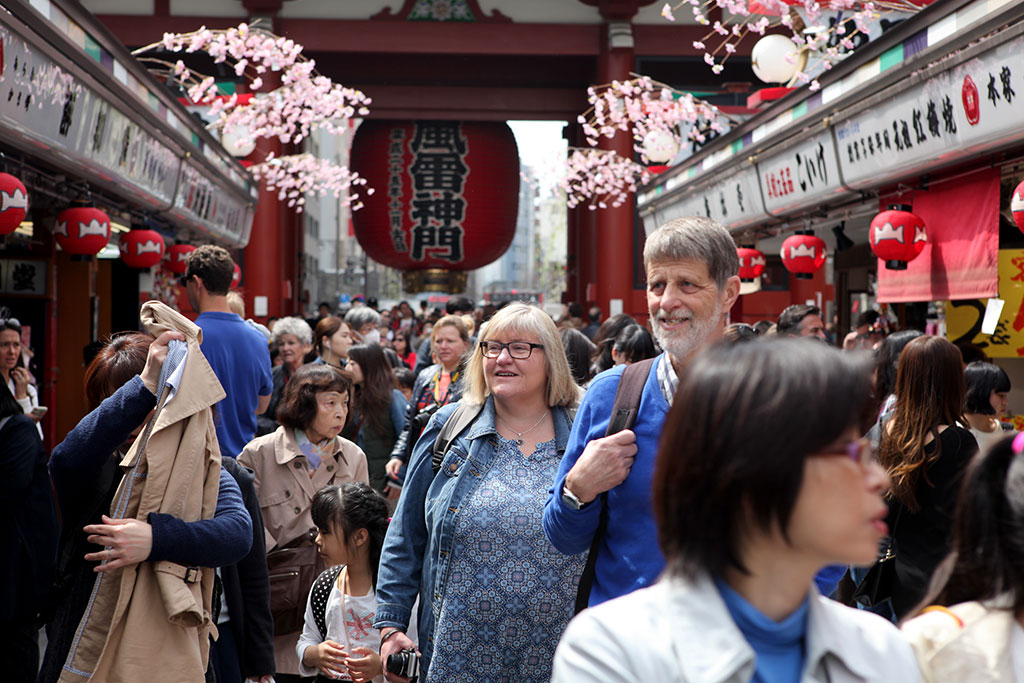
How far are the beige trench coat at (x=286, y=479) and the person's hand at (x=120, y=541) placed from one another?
4.91ft

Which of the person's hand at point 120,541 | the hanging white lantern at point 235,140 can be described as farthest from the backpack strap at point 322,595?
the hanging white lantern at point 235,140

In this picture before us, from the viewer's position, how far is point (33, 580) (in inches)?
140

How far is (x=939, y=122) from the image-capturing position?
5.58 metres

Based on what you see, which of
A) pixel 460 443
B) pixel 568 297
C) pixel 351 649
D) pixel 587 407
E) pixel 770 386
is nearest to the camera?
pixel 770 386

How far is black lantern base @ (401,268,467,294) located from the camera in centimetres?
2222

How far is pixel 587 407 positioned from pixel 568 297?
20986mm

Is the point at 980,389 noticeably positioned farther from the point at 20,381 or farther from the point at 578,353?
the point at 20,381

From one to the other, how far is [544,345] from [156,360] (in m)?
1.16

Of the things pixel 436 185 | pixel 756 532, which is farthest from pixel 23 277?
pixel 436 185

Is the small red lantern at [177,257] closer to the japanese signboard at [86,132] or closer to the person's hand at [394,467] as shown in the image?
the japanese signboard at [86,132]

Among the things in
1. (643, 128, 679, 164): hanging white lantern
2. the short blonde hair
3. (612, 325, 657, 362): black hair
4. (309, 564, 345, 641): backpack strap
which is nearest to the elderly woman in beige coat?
(309, 564, 345, 641): backpack strap

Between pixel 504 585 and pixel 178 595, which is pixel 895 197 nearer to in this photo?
pixel 504 585

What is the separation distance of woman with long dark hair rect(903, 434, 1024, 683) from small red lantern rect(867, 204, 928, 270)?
505 cm

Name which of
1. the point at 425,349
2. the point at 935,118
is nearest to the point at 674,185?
the point at 425,349
